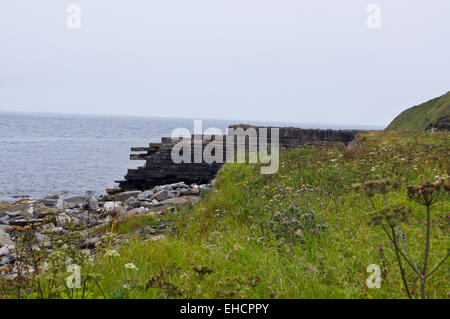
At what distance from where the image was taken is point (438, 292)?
3.00 m

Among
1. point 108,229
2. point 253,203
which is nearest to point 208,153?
point 108,229

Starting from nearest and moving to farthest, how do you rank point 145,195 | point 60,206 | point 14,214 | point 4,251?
point 4,251, point 14,214, point 60,206, point 145,195

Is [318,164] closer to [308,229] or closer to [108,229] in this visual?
[308,229]

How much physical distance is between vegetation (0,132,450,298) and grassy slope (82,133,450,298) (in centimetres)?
Result: 1

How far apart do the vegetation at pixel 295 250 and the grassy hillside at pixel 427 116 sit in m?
18.3

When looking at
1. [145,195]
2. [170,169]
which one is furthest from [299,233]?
[170,169]

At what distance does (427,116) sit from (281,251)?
2586 cm

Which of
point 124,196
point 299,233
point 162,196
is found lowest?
point 124,196

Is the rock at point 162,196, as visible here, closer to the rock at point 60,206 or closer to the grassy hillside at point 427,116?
the rock at point 60,206

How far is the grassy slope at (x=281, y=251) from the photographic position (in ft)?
10.2

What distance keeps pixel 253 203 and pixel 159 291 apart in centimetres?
358

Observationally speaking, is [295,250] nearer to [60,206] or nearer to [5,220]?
[5,220]

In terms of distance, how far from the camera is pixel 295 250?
4043 mm

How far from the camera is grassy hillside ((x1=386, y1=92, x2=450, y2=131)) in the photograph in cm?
2303
